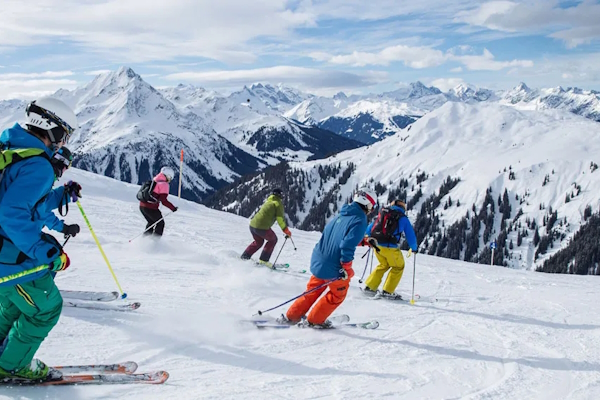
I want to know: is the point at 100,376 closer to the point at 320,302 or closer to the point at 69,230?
the point at 69,230

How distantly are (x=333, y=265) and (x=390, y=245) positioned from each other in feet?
9.98

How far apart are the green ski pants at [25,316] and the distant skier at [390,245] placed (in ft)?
22.1

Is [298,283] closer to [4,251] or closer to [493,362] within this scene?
[493,362]

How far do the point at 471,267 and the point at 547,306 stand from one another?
5.72 m

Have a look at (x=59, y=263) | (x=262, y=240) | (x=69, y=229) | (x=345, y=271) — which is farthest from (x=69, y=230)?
(x=262, y=240)

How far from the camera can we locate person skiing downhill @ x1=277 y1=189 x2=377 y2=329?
6.84m

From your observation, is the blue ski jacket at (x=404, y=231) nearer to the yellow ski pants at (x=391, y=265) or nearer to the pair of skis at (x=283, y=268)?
the yellow ski pants at (x=391, y=265)

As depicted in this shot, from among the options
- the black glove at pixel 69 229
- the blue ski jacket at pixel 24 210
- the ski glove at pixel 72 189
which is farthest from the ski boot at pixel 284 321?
the blue ski jacket at pixel 24 210

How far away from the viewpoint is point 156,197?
12.3 metres

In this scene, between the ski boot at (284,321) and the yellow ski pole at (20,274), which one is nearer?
the yellow ski pole at (20,274)

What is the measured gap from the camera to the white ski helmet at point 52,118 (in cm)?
415

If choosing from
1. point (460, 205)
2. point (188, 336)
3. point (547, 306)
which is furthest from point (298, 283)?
point (460, 205)

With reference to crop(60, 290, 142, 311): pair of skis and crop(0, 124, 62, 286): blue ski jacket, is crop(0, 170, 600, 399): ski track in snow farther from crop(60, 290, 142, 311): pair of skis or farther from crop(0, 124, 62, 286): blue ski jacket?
crop(0, 124, 62, 286): blue ski jacket

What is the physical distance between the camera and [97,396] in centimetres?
435
